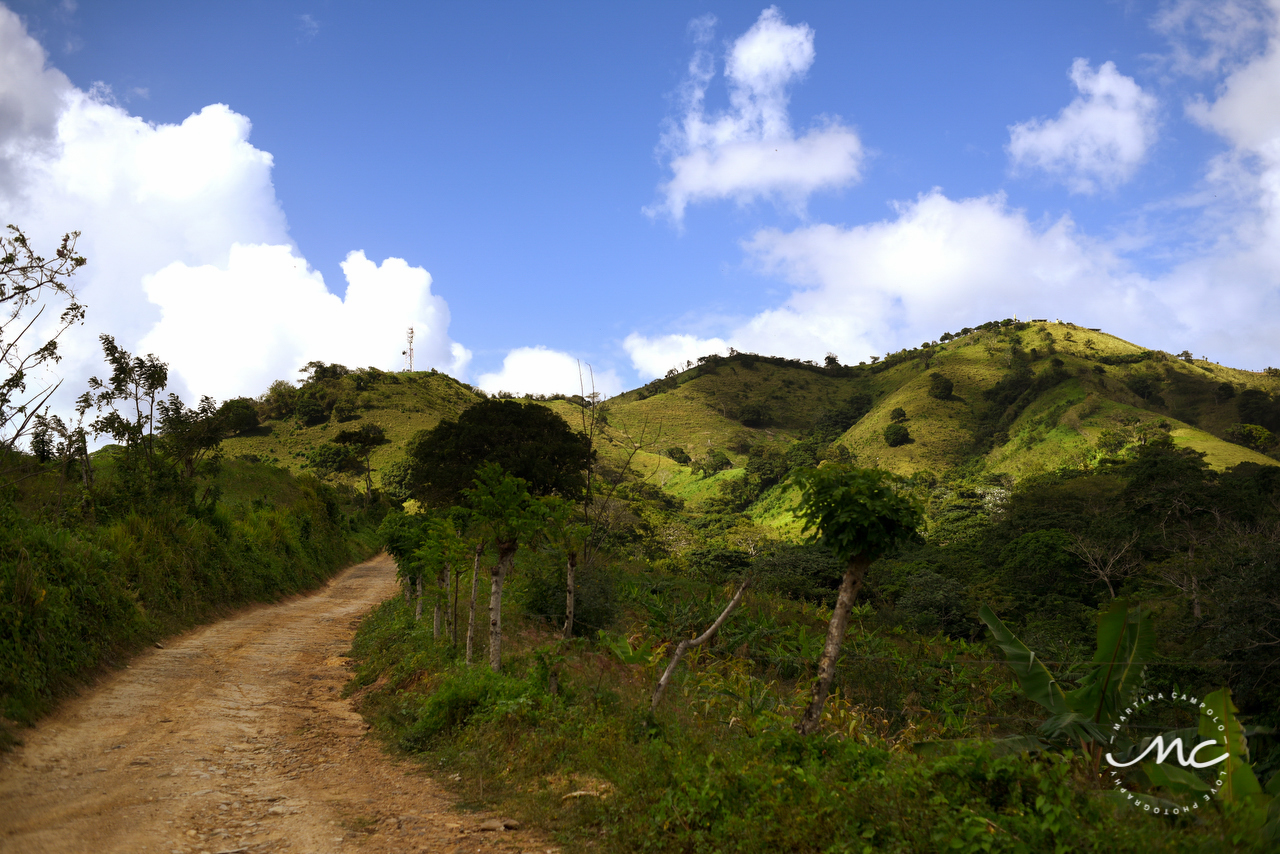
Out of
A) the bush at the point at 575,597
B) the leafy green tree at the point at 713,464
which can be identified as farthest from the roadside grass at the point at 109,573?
the leafy green tree at the point at 713,464

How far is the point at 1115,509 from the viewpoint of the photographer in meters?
35.5

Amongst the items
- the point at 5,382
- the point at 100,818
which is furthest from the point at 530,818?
the point at 5,382

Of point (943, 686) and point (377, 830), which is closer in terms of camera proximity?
point (377, 830)

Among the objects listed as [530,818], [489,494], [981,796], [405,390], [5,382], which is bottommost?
[530,818]

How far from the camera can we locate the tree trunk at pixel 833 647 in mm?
6875

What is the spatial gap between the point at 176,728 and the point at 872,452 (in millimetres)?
85113

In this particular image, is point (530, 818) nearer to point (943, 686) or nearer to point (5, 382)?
point (5, 382)

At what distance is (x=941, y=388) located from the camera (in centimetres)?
9519

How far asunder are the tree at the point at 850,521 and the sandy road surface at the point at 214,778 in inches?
153

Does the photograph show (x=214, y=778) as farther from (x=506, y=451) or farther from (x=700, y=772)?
(x=506, y=451)

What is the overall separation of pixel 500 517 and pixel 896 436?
83824 mm

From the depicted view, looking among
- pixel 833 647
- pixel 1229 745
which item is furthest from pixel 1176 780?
pixel 833 647

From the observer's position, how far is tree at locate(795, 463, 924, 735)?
23.6ft

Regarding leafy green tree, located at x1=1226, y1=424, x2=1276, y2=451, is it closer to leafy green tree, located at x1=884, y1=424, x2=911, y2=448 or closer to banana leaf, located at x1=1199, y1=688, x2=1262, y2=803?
leafy green tree, located at x1=884, y1=424, x2=911, y2=448
